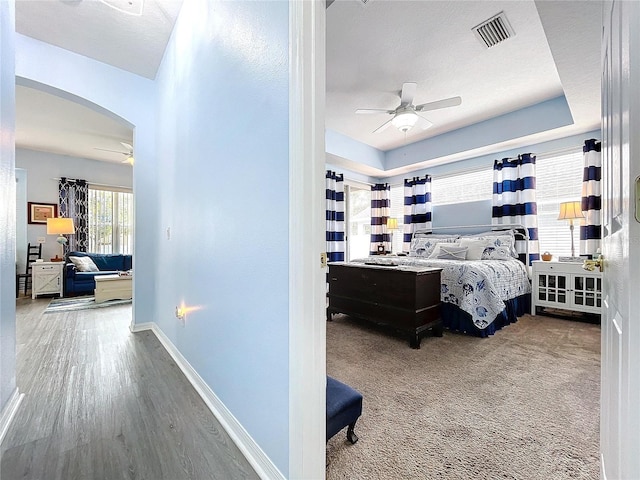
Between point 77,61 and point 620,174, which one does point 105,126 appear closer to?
point 77,61

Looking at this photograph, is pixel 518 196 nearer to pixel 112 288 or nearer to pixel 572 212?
pixel 572 212

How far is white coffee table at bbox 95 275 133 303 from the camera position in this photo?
4.45m

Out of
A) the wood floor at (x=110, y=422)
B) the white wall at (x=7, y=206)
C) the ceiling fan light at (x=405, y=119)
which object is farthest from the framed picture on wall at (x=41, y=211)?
the ceiling fan light at (x=405, y=119)

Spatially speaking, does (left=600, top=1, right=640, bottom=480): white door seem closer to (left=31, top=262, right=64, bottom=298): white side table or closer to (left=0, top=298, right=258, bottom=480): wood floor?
(left=0, top=298, right=258, bottom=480): wood floor

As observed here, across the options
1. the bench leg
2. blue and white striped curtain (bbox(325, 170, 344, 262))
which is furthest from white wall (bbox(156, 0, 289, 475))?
blue and white striped curtain (bbox(325, 170, 344, 262))

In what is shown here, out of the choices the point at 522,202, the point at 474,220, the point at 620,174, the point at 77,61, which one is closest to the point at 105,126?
the point at 77,61

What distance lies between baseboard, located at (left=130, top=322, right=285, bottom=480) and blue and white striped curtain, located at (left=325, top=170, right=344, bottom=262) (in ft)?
11.0

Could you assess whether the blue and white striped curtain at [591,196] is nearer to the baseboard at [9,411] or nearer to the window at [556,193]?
the window at [556,193]

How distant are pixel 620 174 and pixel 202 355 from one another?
209cm

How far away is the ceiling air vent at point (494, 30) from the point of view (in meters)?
2.35

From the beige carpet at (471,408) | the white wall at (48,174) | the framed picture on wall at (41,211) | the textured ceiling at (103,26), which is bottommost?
the beige carpet at (471,408)

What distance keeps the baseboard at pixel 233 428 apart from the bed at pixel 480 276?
1.89m

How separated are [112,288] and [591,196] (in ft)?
22.0

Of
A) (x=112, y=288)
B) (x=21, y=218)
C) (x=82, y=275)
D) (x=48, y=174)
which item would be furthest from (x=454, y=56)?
(x=21, y=218)
